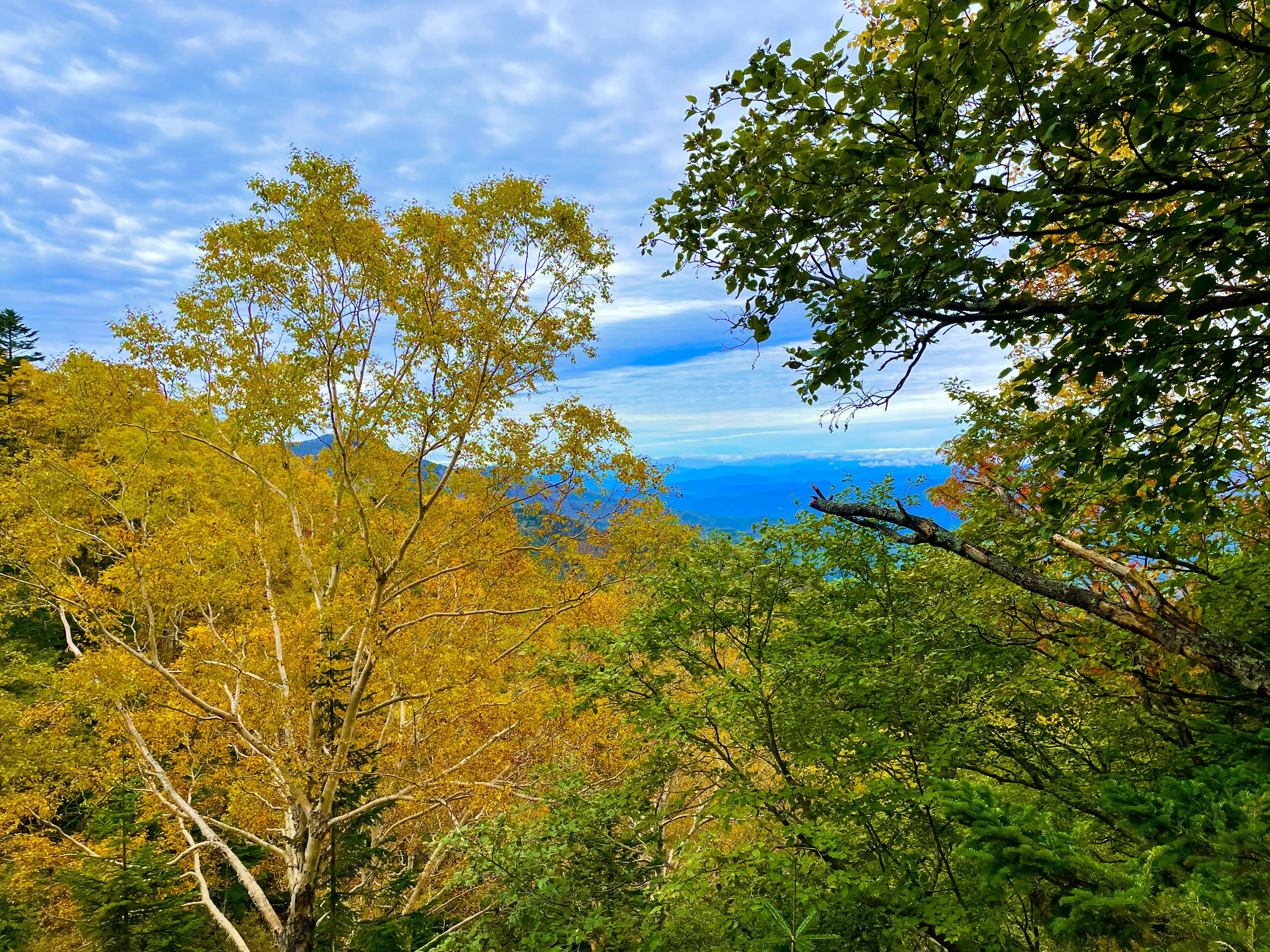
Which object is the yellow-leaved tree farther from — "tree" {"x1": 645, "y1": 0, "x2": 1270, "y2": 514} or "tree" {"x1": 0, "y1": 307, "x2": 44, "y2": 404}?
"tree" {"x1": 0, "y1": 307, "x2": 44, "y2": 404}

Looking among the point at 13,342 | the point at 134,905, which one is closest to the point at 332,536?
the point at 134,905

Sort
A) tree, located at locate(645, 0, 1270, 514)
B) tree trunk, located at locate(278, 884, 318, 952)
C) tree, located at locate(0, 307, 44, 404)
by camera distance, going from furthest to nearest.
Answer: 1. tree, located at locate(0, 307, 44, 404)
2. tree trunk, located at locate(278, 884, 318, 952)
3. tree, located at locate(645, 0, 1270, 514)

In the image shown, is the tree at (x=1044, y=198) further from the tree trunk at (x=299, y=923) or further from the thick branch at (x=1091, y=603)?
the tree trunk at (x=299, y=923)

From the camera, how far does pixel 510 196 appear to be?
11.1 metres

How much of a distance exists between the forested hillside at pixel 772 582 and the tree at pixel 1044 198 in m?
0.04

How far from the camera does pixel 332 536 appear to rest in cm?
1327

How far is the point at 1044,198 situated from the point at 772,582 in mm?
4805

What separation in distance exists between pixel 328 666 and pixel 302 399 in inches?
210

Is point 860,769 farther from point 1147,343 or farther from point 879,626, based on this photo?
point 1147,343

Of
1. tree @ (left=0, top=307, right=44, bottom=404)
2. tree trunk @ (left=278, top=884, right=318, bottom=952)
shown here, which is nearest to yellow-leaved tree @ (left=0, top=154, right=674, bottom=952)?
tree trunk @ (left=278, top=884, right=318, bottom=952)

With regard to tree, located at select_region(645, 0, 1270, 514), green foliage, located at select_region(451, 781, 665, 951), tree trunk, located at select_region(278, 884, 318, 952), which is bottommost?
tree trunk, located at select_region(278, 884, 318, 952)

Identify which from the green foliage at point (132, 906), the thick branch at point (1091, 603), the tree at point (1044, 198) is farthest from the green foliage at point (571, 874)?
the green foliage at point (132, 906)

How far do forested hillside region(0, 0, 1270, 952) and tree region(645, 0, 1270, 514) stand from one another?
4 centimetres

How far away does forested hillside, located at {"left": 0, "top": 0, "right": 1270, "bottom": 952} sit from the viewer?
126 inches
